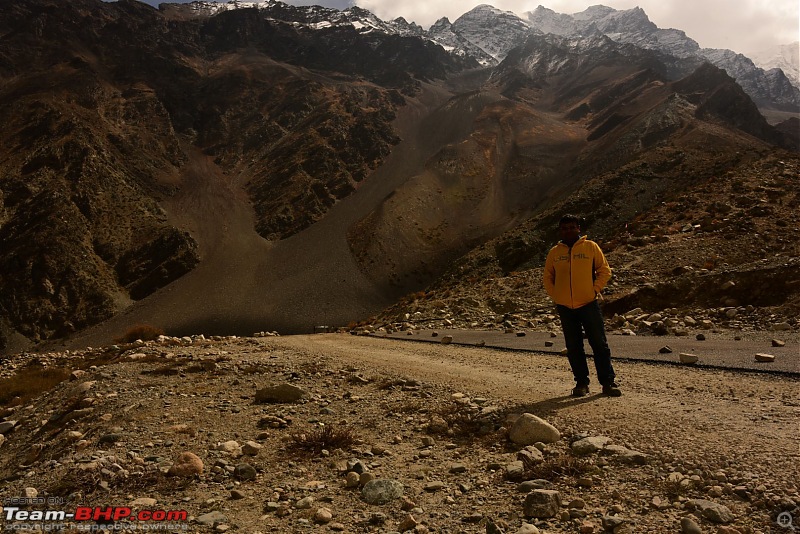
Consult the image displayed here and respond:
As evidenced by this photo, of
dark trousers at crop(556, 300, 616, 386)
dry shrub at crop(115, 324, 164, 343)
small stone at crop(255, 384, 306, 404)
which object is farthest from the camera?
dry shrub at crop(115, 324, 164, 343)

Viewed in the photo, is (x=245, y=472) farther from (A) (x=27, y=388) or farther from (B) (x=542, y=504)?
(A) (x=27, y=388)

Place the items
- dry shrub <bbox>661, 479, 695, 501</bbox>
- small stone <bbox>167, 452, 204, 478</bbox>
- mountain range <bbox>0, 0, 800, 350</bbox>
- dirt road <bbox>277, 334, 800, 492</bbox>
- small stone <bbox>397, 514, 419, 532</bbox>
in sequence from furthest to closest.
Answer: mountain range <bbox>0, 0, 800, 350</bbox>
small stone <bbox>167, 452, 204, 478</bbox>
dirt road <bbox>277, 334, 800, 492</bbox>
small stone <bbox>397, 514, 419, 532</bbox>
dry shrub <bbox>661, 479, 695, 501</bbox>

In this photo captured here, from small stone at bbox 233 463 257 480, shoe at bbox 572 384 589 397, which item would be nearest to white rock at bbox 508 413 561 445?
shoe at bbox 572 384 589 397

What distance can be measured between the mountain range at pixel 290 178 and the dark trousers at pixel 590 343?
15489mm

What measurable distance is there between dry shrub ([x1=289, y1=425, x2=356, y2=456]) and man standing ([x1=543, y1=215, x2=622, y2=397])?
3659mm

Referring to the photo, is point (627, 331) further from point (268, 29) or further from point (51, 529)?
point (268, 29)

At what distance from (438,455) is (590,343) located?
129 inches

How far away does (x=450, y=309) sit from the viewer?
26484mm

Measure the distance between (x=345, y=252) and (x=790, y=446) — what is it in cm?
9030

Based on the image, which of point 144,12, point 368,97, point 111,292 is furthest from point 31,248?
point 144,12

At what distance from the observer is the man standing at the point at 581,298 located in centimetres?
684

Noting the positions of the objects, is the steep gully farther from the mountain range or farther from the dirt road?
the dirt road

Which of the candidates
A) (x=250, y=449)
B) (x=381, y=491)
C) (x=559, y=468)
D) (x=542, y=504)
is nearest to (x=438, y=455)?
(x=381, y=491)

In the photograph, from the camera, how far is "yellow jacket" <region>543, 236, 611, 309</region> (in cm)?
689
